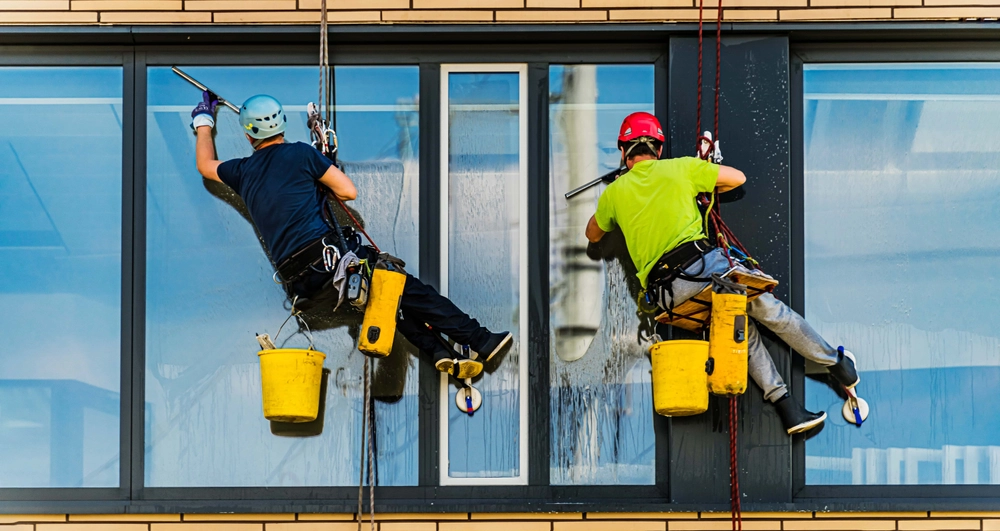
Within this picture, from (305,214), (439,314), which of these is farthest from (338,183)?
(439,314)

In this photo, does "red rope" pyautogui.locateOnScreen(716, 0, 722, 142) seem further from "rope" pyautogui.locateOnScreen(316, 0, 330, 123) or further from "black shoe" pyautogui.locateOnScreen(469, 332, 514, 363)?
"rope" pyautogui.locateOnScreen(316, 0, 330, 123)

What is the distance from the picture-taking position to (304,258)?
564 centimetres

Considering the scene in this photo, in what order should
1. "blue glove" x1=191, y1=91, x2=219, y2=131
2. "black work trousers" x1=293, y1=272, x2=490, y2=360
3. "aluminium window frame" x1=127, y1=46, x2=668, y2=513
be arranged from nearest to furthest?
"black work trousers" x1=293, y1=272, x2=490, y2=360, "aluminium window frame" x1=127, y1=46, x2=668, y2=513, "blue glove" x1=191, y1=91, x2=219, y2=131

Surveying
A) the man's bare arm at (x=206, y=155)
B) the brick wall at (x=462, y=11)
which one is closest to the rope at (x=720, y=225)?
the brick wall at (x=462, y=11)

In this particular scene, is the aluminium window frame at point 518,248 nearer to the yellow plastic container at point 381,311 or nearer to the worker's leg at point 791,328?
the yellow plastic container at point 381,311

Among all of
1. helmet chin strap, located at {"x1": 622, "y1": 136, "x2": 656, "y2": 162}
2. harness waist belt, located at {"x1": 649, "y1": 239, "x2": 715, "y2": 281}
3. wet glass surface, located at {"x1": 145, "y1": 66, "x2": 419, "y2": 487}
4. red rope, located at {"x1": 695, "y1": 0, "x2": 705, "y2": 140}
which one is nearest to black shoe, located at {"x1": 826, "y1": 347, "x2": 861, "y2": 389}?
harness waist belt, located at {"x1": 649, "y1": 239, "x2": 715, "y2": 281}

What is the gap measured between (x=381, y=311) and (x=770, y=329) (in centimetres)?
184

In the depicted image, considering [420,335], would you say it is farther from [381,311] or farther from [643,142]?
[643,142]

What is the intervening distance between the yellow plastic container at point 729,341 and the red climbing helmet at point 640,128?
876mm

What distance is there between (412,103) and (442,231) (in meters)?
0.68

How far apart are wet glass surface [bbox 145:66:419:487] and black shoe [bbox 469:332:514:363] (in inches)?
14.4

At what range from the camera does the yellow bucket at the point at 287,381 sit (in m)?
5.55

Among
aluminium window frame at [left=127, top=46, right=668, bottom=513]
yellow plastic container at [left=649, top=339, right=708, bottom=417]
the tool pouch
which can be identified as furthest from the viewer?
aluminium window frame at [left=127, top=46, right=668, bottom=513]

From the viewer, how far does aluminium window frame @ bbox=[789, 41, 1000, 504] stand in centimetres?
574
